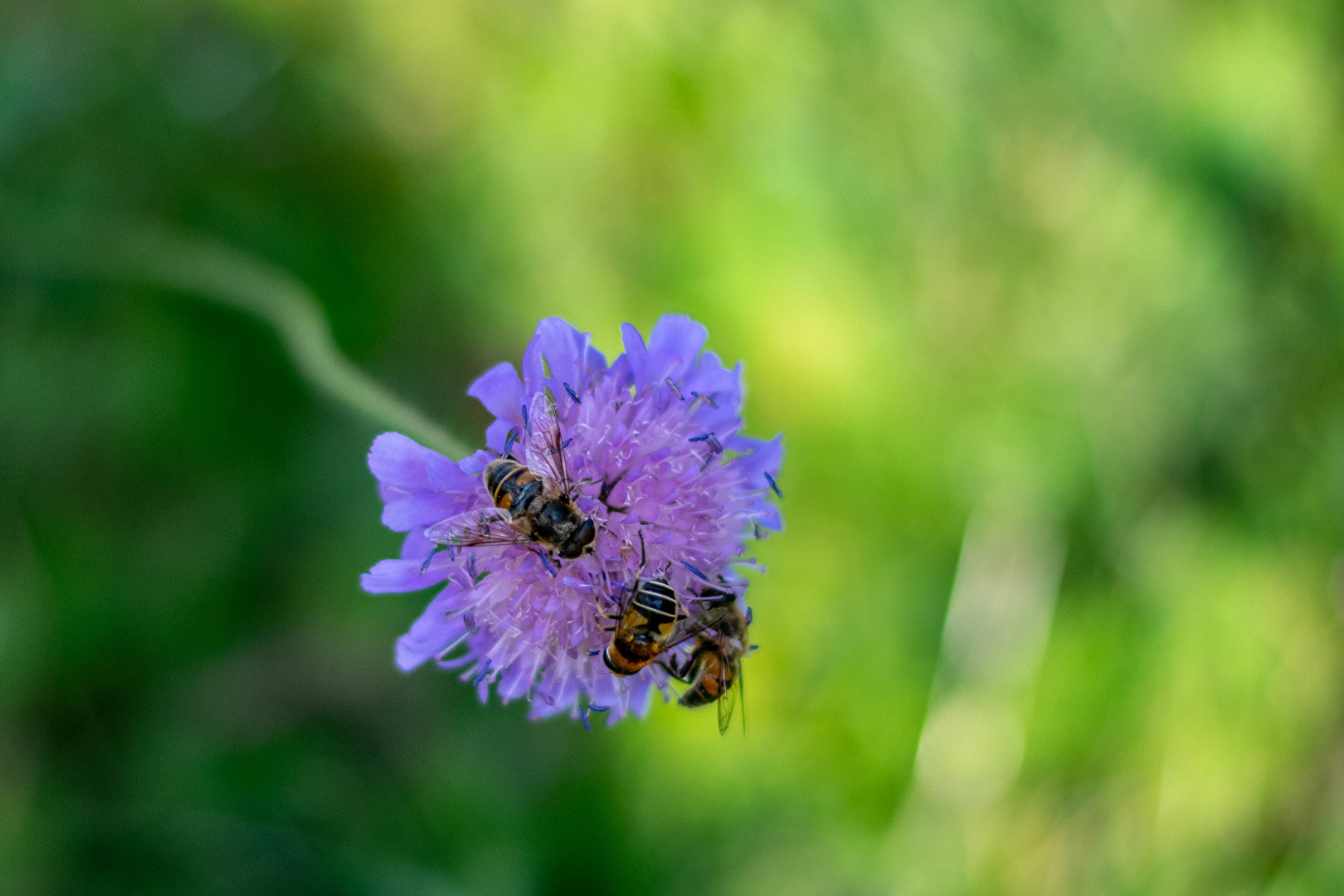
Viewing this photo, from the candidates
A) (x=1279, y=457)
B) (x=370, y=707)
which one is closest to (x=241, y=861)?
(x=370, y=707)

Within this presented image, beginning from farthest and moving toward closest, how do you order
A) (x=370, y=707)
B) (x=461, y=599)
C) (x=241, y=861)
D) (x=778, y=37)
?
(x=778, y=37) < (x=370, y=707) < (x=241, y=861) < (x=461, y=599)

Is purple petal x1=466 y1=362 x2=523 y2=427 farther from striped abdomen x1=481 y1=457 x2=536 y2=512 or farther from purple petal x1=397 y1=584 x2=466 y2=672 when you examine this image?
purple petal x1=397 y1=584 x2=466 y2=672

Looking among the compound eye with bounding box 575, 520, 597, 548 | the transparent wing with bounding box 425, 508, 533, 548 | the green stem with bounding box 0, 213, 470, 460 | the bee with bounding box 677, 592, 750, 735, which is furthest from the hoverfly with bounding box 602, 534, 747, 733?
the green stem with bounding box 0, 213, 470, 460

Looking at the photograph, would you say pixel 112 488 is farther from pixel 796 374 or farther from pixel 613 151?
pixel 796 374

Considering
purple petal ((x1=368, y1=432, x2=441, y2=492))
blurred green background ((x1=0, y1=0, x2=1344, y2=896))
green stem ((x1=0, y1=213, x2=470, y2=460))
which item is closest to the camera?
purple petal ((x1=368, y1=432, x2=441, y2=492))

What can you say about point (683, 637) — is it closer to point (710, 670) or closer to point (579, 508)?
point (710, 670)

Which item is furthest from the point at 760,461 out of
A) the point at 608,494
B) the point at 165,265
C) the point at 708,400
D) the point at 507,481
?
the point at 165,265

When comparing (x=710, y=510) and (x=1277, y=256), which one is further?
(x=1277, y=256)
